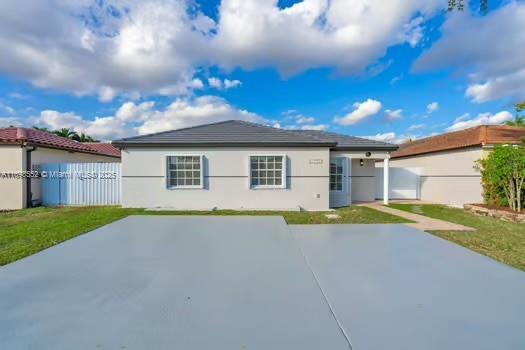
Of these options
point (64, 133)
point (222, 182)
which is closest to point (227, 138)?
point (222, 182)

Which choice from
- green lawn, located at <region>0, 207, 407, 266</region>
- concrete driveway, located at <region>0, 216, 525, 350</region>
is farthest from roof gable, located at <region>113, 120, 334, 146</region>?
concrete driveway, located at <region>0, 216, 525, 350</region>

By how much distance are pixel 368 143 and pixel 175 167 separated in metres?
9.17

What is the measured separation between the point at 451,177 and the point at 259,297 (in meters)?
14.2

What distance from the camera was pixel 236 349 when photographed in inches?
87.4

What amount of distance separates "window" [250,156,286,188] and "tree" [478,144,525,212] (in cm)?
876

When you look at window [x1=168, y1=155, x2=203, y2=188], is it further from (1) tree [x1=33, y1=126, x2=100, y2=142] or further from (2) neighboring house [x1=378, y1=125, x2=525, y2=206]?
(1) tree [x1=33, y1=126, x2=100, y2=142]

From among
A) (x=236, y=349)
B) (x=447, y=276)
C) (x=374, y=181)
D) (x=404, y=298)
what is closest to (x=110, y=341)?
(x=236, y=349)

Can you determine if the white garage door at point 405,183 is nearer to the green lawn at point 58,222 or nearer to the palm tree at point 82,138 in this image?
the green lawn at point 58,222

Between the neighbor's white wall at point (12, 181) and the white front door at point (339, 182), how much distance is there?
13.8 metres

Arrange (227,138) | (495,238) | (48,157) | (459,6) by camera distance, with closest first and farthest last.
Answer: (459,6), (495,238), (227,138), (48,157)

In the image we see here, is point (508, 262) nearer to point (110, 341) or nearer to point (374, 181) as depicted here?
point (110, 341)

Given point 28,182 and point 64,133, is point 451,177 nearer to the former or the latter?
point 28,182

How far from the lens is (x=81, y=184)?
448 inches

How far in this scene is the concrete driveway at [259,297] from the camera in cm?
238
